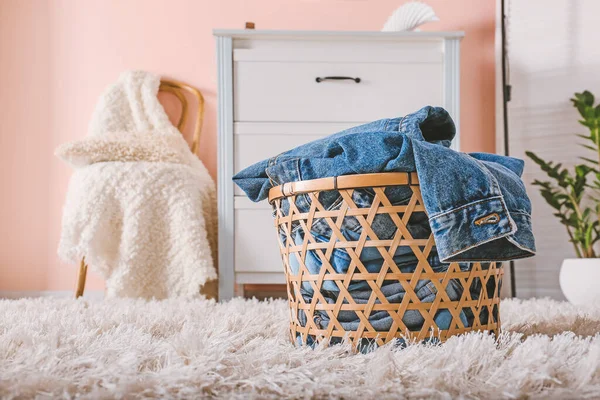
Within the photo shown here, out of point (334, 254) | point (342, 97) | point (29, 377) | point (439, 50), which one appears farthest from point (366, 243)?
point (439, 50)

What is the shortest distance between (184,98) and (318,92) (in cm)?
67

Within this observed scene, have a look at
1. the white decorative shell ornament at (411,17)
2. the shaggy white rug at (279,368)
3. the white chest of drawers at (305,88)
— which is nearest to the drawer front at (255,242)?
the white chest of drawers at (305,88)

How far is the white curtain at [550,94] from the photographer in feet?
6.15

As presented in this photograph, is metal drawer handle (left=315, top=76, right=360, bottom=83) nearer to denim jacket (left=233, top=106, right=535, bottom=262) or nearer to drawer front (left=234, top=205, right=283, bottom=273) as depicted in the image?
drawer front (left=234, top=205, right=283, bottom=273)

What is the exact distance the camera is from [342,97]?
1620 mm

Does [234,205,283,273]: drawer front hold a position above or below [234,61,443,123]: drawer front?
below

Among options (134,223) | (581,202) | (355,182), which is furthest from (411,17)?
(355,182)

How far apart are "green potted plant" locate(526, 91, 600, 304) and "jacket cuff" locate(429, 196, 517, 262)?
3.40ft

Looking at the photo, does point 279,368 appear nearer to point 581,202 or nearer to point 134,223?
point 134,223

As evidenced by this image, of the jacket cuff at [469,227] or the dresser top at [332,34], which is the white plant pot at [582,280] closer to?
the dresser top at [332,34]

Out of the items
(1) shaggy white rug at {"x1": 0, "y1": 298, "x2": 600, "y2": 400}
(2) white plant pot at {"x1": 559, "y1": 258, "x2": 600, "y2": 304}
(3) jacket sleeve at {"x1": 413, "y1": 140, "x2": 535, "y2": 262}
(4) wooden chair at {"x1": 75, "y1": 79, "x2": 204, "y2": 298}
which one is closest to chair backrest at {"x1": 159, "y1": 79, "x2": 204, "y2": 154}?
(4) wooden chair at {"x1": 75, "y1": 79, "x2": 204, "y2": 298}

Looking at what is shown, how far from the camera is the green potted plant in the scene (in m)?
1.58

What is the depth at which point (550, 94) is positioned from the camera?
1908mm

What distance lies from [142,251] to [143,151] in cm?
30
